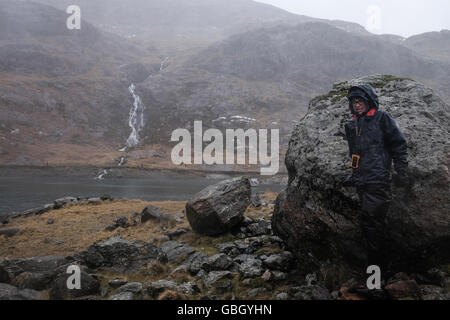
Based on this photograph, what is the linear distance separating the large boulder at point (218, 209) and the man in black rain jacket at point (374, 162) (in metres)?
7.03

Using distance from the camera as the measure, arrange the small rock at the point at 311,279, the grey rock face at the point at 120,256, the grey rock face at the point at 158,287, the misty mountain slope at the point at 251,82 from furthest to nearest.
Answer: the misty mountain slope at the point at 251,82, the grey rock face at the point at 120,256, the grey rock face at the point at 158,287, the small rock at the point at 311,279

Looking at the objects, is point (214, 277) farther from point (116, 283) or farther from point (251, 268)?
point (116, 283)

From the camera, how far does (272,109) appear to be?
482ft

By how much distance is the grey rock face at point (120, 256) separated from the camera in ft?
31.3

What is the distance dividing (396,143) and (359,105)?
110 centimetres

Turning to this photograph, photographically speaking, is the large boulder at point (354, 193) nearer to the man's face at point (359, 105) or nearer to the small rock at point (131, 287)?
the man's face at point (359, 105)

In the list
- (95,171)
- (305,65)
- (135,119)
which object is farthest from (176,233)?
(305,65)

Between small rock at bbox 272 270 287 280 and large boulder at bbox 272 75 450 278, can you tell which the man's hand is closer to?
large boulder at bbox 272 75 450 278

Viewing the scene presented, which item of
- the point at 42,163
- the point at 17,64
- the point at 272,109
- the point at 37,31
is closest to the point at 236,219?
the point at 42,163

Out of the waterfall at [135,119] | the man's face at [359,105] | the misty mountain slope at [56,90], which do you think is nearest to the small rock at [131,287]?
the man's face at [359,105]

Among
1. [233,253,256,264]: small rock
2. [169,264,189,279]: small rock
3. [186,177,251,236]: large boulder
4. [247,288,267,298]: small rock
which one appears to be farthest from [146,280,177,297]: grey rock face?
[186,177,251,236]: large boulder

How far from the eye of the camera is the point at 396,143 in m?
5.88
